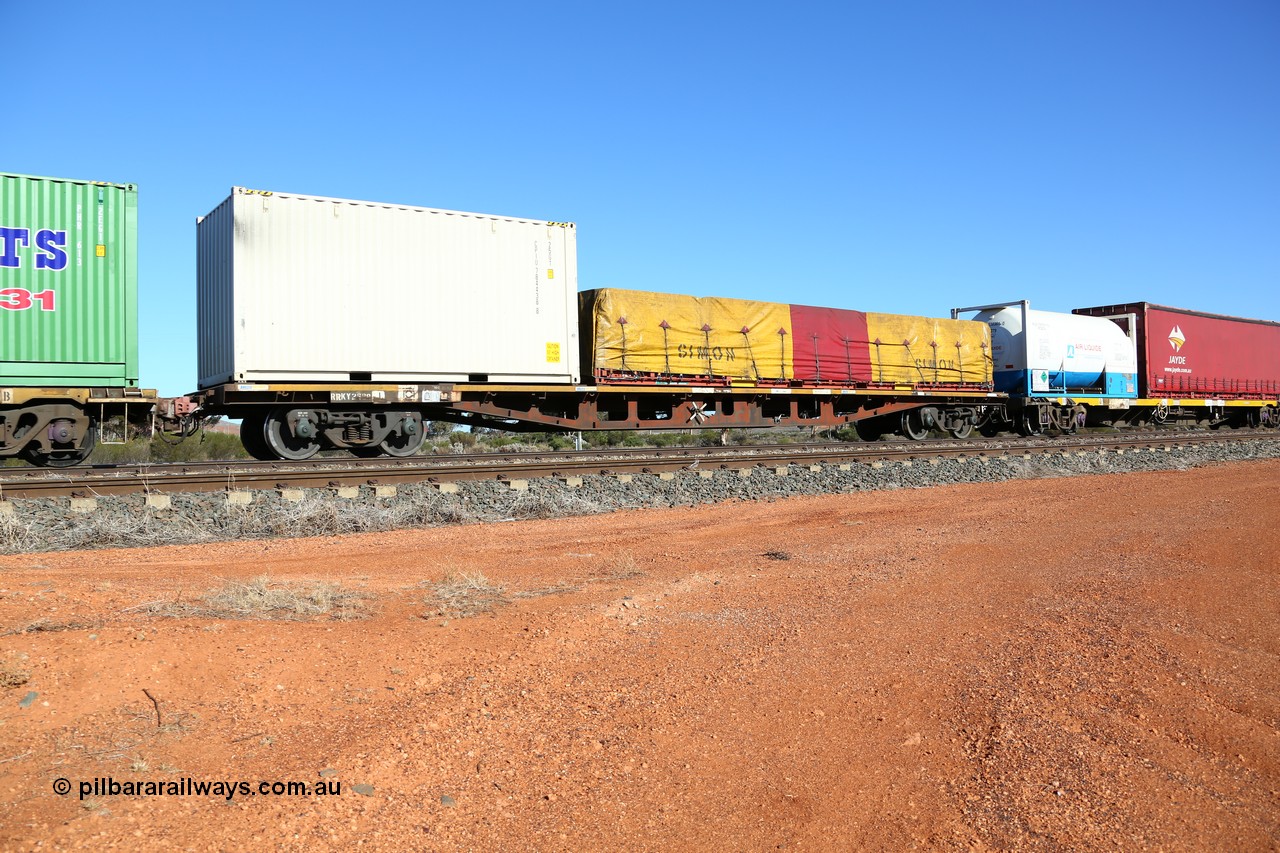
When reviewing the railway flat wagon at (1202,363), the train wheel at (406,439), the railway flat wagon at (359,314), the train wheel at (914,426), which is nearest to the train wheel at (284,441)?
the railway flat wagon at (359,314)

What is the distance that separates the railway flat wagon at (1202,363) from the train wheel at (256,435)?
2478 centimetres

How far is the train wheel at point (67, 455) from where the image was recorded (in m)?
12.1

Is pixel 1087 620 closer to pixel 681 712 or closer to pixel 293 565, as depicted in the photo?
pixel 681 712

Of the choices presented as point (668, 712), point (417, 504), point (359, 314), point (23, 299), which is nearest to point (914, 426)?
point (359, 314)

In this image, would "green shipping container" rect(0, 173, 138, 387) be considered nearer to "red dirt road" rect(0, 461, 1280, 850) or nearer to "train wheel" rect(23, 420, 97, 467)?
"train wheel" rect(23, 420, 97, 467)

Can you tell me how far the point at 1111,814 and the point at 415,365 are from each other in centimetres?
1210

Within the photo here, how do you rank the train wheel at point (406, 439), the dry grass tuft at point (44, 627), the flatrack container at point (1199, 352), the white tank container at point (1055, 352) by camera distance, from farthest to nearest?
1. the flatrack container at point (1199, 352)
2. the white tank container at point (1055, 352)
3. the train wheel at point (406, 439)
4. the dry grass tuft at point (44, 627)

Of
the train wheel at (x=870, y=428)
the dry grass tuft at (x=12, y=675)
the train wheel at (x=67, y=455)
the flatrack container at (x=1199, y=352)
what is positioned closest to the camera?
the dry grass tuft at (x=12, y=675)

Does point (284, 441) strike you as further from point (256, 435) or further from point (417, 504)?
point (417, 504)

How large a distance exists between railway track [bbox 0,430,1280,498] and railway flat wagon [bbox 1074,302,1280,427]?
12452mm

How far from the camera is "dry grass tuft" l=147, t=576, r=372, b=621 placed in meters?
5.59

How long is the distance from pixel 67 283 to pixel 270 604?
8500 mm

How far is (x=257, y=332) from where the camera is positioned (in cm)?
1291

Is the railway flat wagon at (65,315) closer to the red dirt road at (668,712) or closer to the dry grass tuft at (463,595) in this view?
the red dirt road at (668,712)
